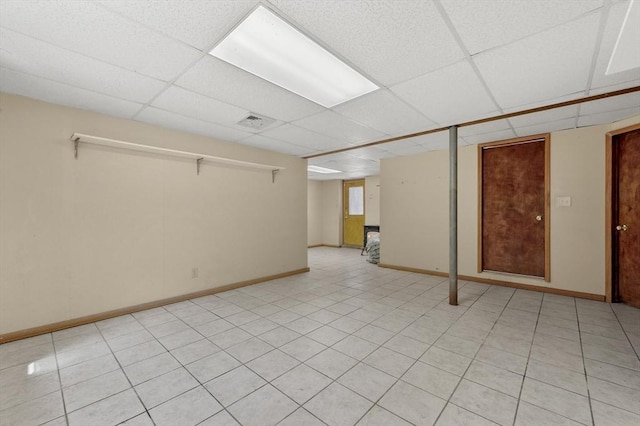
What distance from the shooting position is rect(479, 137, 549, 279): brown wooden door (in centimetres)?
439

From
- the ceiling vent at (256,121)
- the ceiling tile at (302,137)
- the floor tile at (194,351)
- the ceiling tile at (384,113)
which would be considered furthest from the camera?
the ceiling tile at (302,137)

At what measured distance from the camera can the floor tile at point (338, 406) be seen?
5.43 feet

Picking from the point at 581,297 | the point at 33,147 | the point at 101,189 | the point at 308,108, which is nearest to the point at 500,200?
the point at 581,297

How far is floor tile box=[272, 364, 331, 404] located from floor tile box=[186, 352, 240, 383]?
49 centimetres

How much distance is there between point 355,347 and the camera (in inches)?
100

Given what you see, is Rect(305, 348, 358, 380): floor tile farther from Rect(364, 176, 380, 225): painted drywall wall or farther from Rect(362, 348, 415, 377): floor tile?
Rect(364, 176, 380, 225): painted drywall wall

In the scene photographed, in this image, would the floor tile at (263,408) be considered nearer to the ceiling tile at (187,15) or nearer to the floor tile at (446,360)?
the floor tile at (446,360)

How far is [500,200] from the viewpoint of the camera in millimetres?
4750

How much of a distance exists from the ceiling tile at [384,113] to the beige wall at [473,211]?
6.30ft

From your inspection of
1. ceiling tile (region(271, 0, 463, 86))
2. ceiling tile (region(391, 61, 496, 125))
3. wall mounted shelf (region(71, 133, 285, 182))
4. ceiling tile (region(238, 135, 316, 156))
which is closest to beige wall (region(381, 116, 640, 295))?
ceiling tile (region(391, 61, 496, 125))

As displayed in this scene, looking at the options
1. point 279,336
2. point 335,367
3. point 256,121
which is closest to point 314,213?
point 256,121

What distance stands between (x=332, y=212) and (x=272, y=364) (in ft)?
25.9

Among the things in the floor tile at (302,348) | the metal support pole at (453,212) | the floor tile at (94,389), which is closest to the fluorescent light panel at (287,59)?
the metal support pole at (453,212)

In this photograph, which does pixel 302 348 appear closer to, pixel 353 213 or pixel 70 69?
pixel 70 69
